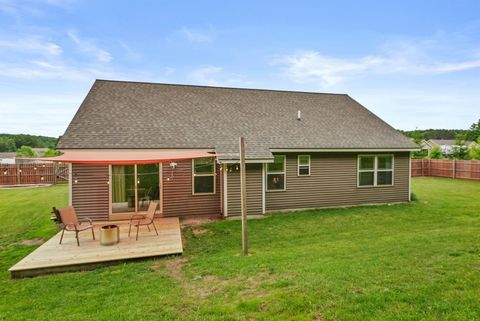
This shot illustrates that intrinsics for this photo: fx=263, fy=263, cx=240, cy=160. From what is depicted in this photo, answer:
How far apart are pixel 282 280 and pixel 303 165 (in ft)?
23.5

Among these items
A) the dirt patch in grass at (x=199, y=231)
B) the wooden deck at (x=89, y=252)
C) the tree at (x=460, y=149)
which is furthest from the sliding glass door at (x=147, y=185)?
the tree at (x=460, y=149)

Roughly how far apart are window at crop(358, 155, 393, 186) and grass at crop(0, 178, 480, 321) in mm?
3664

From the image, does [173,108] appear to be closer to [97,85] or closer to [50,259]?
[97,85]

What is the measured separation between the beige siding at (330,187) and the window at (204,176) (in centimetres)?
230

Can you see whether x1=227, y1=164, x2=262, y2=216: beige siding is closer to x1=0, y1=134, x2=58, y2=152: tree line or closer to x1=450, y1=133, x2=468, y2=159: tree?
x1=450, y1=133, x2=468, y2=159: tree

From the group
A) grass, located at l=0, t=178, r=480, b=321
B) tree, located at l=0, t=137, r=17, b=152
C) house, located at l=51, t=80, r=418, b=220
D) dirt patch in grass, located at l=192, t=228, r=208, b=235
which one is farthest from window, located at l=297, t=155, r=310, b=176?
tree, located at l=0, t=137, r=17, b=152

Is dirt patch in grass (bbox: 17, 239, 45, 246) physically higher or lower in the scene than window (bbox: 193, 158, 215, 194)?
lower

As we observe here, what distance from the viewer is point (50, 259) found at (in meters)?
5.63

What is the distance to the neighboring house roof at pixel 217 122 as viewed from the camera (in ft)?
31.7

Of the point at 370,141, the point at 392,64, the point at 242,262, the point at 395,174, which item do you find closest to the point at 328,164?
the point at 370,141

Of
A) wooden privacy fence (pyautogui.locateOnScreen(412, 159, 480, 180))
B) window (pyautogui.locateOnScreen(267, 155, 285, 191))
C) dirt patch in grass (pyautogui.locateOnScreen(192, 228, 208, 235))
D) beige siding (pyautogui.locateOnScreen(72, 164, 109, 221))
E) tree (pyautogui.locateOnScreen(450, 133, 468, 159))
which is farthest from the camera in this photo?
tree (pyautogui.locateOnScreen(450, 133, 468, 159))

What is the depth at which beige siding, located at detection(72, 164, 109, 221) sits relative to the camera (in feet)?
29.1

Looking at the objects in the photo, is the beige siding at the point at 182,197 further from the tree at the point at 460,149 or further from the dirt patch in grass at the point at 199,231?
the tree at the point at 460,149

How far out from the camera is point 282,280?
14.0 ft
